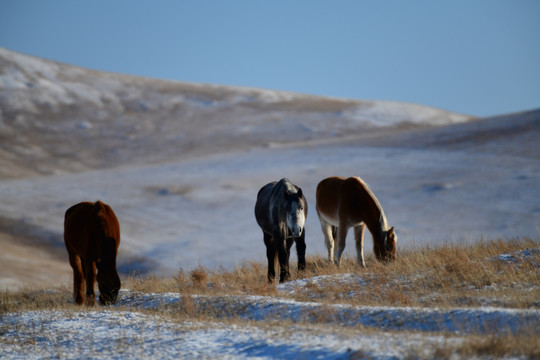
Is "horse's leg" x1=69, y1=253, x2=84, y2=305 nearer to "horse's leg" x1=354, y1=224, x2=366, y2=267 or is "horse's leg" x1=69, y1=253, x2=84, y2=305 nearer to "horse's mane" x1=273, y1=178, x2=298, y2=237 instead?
"horse's mane" x1=273, y1=178, x2=298, y2=237

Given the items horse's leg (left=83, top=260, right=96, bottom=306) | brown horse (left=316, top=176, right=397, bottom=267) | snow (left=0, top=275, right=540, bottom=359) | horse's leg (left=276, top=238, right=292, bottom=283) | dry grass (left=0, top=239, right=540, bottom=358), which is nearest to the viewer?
dry grass (left=0, top=239, right=540, bottom=358)

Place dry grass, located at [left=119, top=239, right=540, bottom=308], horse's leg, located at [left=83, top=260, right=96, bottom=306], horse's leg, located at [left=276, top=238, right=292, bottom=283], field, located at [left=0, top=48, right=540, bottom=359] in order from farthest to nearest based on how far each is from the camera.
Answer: horse's leg, located at [left=276, top=238, right=292, bottom=283] → horse's leg, located at [left=83, top=260, right=96, bottom=306] → dry grass, located at [left=119, top=239, right=540, bottom=308] → field, located at [left=0, top=48, right=540, bottom=359]

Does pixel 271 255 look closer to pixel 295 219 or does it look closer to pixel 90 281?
pixel 295 219

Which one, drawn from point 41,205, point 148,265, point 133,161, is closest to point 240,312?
point 148,265

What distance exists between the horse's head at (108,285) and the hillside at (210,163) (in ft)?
28.4

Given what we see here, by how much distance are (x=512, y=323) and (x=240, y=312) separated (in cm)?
372

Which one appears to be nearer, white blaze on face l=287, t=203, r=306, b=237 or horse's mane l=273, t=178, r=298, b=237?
white blaze on face l=287, t=203, r=306, b=237

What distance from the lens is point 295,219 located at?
964 centimetres

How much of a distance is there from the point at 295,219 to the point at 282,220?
564mm

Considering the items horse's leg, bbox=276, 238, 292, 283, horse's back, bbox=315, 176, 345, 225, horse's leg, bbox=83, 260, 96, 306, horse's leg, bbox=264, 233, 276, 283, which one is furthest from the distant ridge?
horse's leg, bbox=276, 238, 292, 283

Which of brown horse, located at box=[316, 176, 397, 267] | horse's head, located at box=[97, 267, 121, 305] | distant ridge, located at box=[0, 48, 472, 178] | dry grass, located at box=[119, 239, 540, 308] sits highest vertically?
distant ridge, located at box=[0, 48, 472, 178]

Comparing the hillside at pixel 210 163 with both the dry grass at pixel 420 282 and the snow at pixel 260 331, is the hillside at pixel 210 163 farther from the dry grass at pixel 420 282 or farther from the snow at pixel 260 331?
the snow at pixel 260 331

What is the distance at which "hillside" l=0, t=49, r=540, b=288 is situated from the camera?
34.2 m

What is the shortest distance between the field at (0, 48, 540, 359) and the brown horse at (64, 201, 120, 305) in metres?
0.42
